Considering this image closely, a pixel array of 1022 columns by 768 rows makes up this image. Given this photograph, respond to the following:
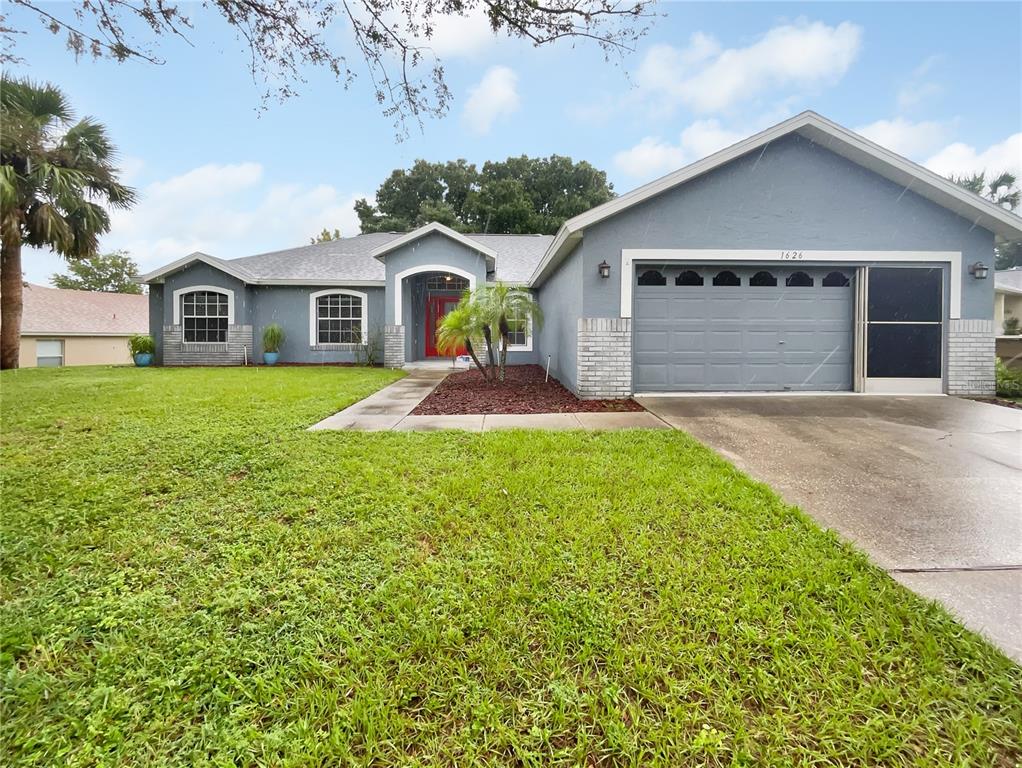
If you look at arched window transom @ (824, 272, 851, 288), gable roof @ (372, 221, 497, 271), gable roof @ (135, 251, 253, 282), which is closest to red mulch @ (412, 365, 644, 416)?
arched window transom @ (824, 272, 851, 288)

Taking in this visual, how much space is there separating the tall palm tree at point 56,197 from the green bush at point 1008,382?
2056 centimetres

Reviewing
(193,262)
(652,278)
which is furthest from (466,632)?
(193,262)

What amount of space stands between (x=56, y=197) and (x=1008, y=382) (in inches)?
884

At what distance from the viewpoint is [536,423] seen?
19.2 feet

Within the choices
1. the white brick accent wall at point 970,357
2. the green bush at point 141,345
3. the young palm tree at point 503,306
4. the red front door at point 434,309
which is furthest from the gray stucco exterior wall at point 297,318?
the white brick accent wall at point 970,357

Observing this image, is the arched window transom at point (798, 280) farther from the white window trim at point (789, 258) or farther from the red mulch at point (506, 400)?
the red mulch at point (506, 400)

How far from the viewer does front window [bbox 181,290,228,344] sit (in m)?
14.6

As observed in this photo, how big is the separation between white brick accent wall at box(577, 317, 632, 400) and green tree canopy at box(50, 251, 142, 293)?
4765 centimetres

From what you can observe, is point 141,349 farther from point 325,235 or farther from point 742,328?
point 325,235

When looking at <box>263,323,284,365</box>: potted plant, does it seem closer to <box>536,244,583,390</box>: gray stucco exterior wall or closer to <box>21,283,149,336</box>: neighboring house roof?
<box>536,244,583,390</box>: gray stucco exterior wall

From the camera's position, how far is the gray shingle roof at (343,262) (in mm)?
14930

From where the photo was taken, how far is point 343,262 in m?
15.9

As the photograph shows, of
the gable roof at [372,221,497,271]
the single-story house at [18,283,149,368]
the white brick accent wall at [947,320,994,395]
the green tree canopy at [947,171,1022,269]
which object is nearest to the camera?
the white brick accent wall at [947,320,994,395]

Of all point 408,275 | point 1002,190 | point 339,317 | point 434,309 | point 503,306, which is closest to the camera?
point 503,306
